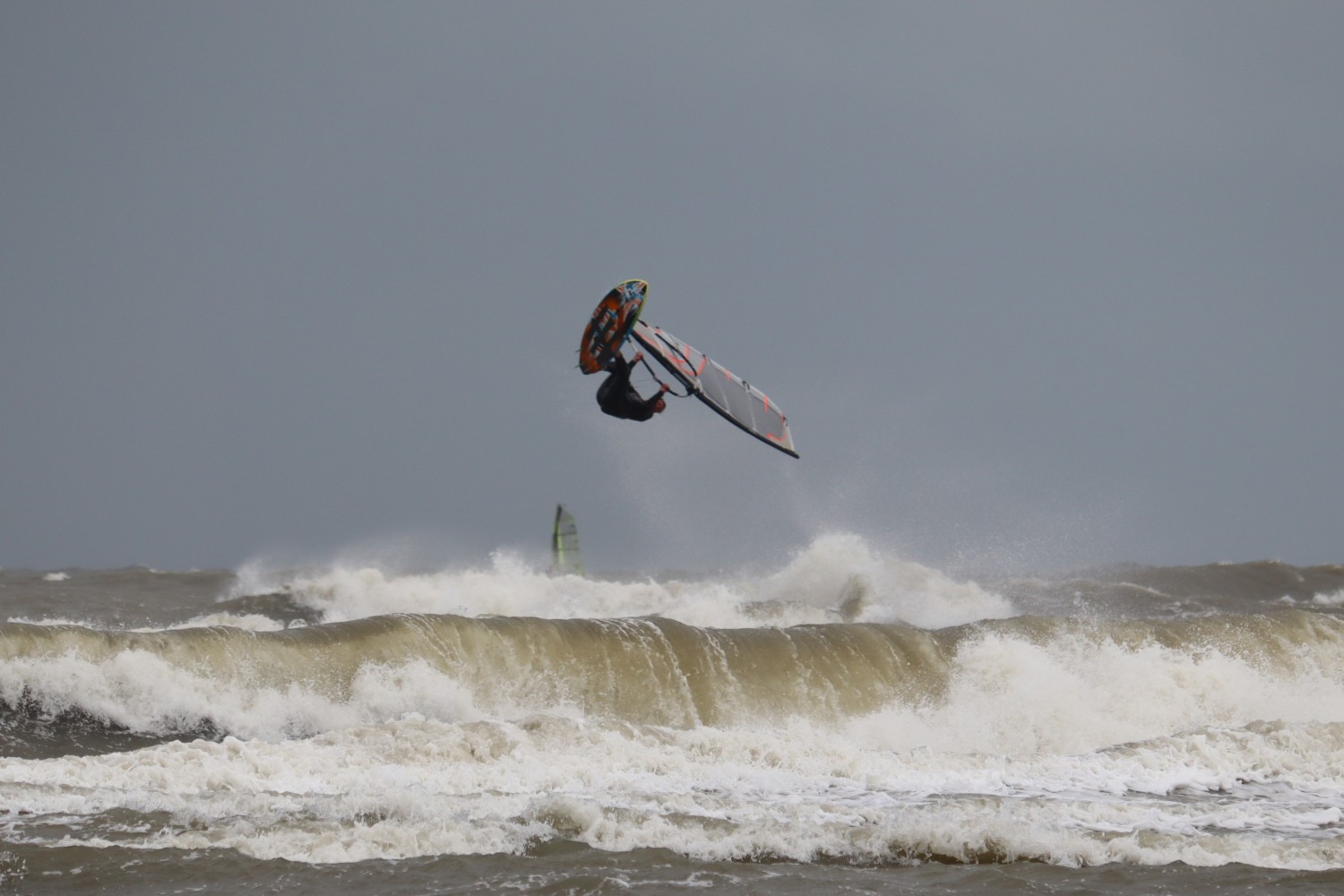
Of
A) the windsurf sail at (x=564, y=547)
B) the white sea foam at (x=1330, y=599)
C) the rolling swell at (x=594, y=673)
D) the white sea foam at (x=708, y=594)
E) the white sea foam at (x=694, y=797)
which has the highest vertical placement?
the windsurf sail at (x=564, y=547)

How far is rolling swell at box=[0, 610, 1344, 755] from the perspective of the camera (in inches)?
486

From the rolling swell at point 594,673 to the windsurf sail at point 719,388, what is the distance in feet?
9.08

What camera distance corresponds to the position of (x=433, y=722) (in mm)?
10719

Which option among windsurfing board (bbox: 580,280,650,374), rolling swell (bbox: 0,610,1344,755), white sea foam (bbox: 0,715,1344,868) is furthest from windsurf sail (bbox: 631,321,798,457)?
white sea foam (bbox: 0,715,1344,868)

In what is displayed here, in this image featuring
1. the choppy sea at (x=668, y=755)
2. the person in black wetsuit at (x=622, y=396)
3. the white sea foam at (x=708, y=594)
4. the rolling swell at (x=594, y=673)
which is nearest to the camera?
the choppy sea at (x=668, y=755)

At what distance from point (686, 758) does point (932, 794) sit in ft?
7.26

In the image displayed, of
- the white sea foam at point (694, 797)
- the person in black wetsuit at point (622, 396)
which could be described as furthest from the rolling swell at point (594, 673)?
the person in black wetsuit at point (622, 396)

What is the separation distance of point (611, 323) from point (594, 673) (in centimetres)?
439

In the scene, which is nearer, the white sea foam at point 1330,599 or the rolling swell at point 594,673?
the rolling swell at point 594,673

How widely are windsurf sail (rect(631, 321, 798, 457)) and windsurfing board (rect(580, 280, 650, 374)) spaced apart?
218 mm

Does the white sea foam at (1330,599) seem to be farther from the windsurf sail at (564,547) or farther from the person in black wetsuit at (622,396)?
the person in black wetsuit at (622,396)

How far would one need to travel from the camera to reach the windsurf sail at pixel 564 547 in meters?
31.7

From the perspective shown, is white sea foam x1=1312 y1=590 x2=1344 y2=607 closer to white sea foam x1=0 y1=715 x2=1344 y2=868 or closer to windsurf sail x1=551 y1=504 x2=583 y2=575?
windsurf sail x1=551 y1=504 x2=583 y2=575

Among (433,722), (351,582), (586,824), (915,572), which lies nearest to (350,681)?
(433,722)
